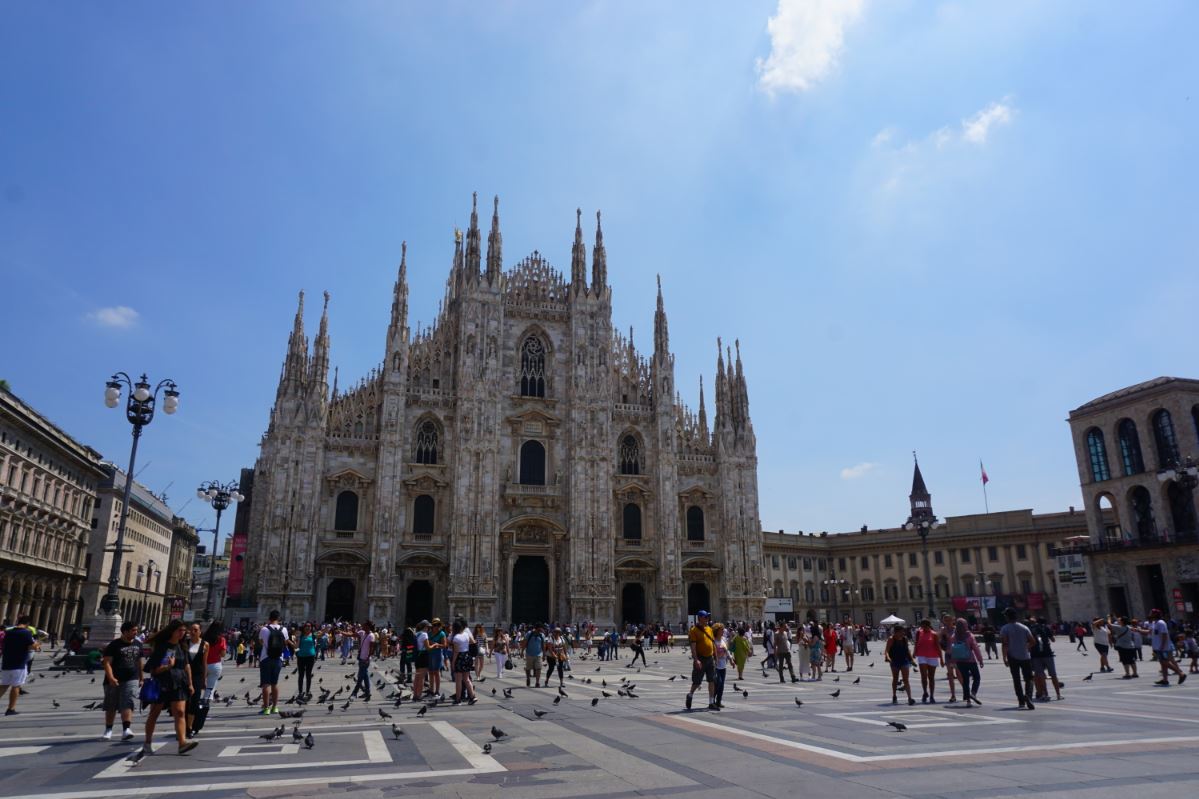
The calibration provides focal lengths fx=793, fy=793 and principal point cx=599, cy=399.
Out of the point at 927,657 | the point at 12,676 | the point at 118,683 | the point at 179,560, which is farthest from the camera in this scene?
the point at 179,560

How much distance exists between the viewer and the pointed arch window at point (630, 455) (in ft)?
160

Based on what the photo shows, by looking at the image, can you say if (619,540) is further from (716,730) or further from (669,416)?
(716,730)

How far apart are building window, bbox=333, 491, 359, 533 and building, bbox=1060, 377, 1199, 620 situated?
4469 cm

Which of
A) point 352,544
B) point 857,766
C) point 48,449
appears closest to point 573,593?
point 352,544

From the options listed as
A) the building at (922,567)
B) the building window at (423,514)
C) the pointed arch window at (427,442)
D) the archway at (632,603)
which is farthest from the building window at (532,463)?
the building at (922,567)

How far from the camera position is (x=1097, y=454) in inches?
2076

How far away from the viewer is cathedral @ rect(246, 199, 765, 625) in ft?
138

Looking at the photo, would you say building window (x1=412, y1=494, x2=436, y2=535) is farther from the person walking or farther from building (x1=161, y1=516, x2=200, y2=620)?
building (x1=161, y1=516, x2=200, y2=620)

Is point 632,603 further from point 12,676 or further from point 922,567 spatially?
point 12,676

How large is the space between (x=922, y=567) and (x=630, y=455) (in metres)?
35.5

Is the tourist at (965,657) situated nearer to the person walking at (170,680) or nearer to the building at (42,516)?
the person walking at (170,680)

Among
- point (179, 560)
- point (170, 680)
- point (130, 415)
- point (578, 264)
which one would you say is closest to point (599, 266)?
point (578, 264)

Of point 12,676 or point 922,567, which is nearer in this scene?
point 12,676

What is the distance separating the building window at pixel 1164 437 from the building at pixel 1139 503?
0.16 feet
